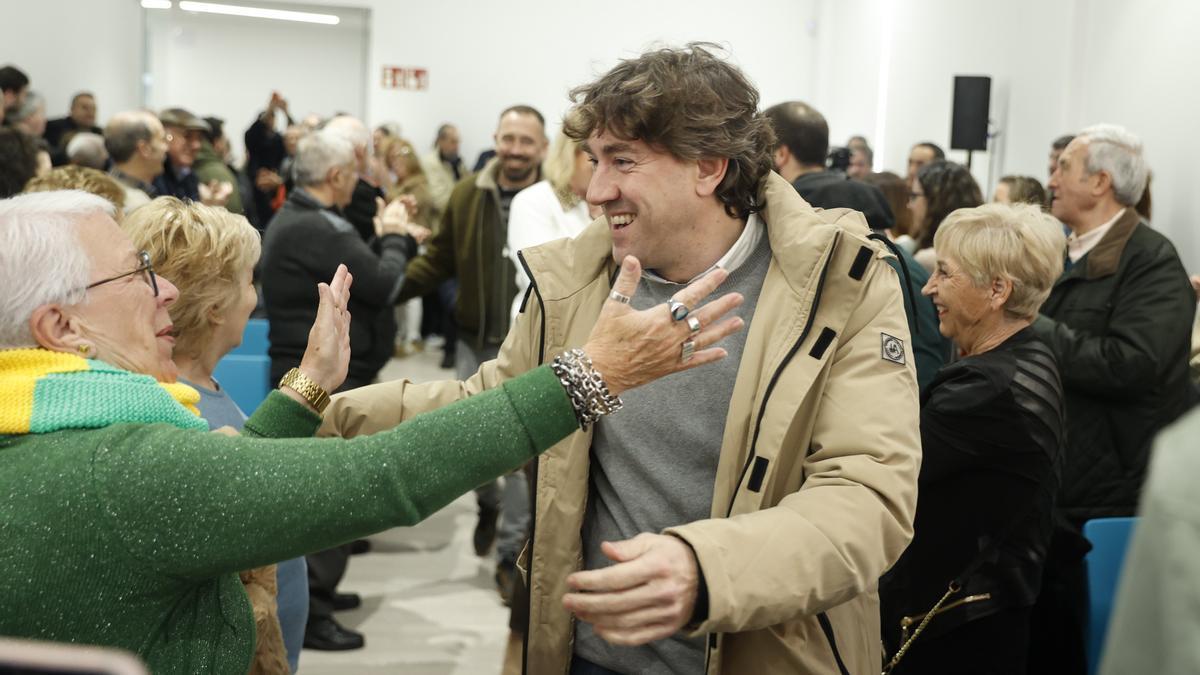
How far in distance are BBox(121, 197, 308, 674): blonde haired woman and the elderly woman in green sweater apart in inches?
31.8

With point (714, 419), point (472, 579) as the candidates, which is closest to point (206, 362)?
point (714, 419)

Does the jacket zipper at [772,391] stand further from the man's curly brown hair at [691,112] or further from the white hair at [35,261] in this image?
the white hair at [35,261]

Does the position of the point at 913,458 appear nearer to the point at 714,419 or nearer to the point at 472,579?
the point at 714,419

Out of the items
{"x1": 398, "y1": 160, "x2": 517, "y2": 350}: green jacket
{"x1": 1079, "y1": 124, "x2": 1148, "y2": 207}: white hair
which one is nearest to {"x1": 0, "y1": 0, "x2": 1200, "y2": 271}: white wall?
{"x1": 1079, "y1": 124, "x2": 1148, "y2": 207}: white hair

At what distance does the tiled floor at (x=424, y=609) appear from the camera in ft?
13.5

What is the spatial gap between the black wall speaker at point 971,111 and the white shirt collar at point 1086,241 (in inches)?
126

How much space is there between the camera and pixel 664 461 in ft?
6.22

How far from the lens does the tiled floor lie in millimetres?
4129

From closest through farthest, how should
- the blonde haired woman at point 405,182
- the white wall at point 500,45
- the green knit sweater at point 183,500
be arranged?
the green knit sweater at point 183,500 → the blonde haired woman at point 405,182 → the white wall at point 500,45

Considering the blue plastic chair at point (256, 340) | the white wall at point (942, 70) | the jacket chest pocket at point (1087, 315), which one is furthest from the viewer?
the white wall at point (942, 70)

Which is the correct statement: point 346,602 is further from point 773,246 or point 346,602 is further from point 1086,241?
point 773,246

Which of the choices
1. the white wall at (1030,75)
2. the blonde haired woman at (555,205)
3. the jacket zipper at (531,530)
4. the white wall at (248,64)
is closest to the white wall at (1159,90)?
the white wall at (1030,75)

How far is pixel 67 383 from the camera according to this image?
1439 millimetres

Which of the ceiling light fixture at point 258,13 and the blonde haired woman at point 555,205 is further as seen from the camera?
the ceiling light fixture at point 258,13
